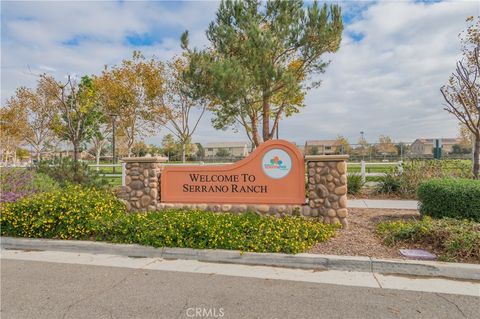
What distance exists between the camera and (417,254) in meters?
4.88

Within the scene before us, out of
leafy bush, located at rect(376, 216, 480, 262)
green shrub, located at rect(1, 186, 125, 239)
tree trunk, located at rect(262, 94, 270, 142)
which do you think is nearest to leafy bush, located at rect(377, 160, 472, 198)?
leafy bush, located at rect(376, 216, 480, 262)

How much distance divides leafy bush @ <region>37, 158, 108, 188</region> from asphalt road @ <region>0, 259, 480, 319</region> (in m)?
5.68

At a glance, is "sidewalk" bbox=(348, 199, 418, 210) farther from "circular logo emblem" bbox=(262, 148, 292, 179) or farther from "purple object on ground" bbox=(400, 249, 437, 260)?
"purple object on ground" bbox=(400, 249, 437, 260)

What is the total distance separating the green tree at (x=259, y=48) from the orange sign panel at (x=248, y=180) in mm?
6742

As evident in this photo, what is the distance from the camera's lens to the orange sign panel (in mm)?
6934

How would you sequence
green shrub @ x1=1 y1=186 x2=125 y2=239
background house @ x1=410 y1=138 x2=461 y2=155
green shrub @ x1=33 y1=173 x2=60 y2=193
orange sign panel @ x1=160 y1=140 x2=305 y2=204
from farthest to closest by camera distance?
background house @ x1=410 y1=138 x2=461 y2=155, green shrub @ x1=33 y1=173 x2=60 y2=193, orange sign panel @ x1=160 y1=140 x2=305 y2=204, green shrub @ x1=1 y1=186 x2=125 y2=239

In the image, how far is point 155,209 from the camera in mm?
7480

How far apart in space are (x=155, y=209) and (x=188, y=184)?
931 mm

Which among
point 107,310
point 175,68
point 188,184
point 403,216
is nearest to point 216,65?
point 188,184

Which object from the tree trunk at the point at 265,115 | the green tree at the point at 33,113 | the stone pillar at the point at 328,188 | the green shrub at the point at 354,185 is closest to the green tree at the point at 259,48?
the tree trunk at the point at 265,115

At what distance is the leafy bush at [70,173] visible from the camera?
1010 cm

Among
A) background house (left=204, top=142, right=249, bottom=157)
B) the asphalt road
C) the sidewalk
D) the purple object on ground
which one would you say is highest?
background house (left=204, top=142, right=249, bottom=157)

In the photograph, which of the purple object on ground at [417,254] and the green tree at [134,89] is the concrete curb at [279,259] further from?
the green tree at [134,89]

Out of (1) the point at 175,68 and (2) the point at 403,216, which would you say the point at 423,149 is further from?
(1) the point at 175,68
